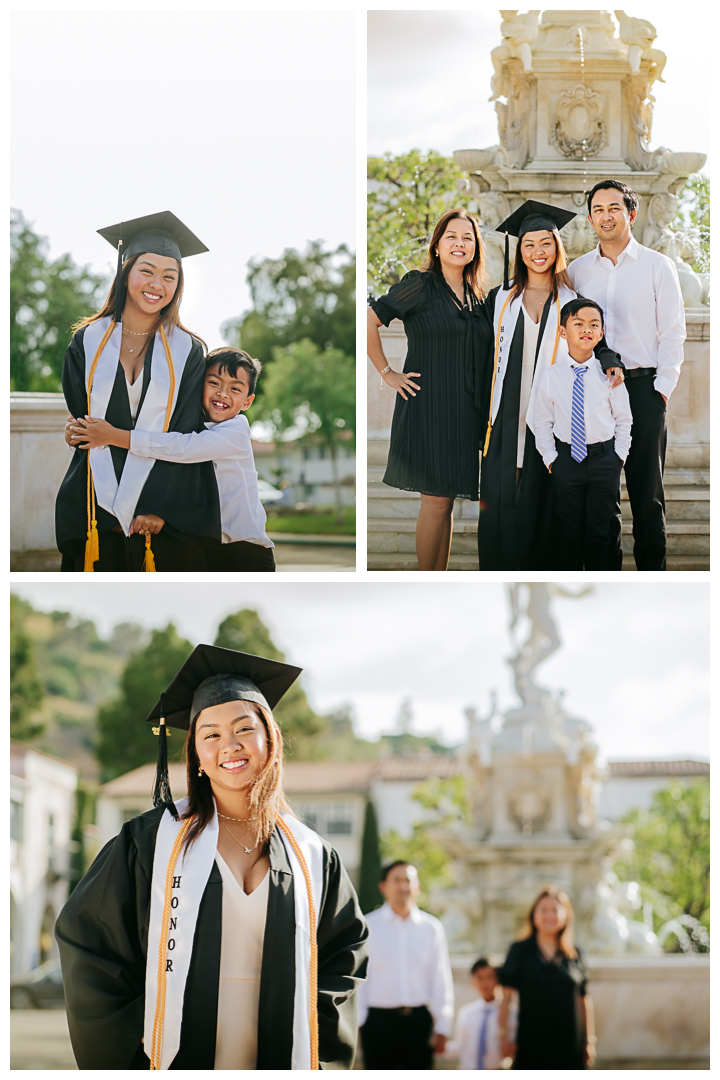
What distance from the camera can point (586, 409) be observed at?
4918 millimetres

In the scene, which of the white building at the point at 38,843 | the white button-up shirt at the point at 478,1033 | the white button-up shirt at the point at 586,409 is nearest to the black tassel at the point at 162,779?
the white button-up shirt at the point at 586,409

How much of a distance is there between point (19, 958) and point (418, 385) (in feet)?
61.8

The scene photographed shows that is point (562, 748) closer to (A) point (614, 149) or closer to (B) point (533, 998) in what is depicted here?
(B) point (533, 998)

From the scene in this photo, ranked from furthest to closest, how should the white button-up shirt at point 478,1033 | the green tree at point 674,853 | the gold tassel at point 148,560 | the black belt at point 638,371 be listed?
1. the green tree at point 674,853
2. the white button-up shirt at point 478,1033
3. the gold tassel at point 148,560
4. the black belt at point 638,371

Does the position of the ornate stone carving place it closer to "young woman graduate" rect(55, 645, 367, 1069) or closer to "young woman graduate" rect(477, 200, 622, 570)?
"young woman graduate" rect(477, 200, 622, 570)

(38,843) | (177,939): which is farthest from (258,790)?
(38,843)

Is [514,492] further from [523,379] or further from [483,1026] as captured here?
[483,1026]

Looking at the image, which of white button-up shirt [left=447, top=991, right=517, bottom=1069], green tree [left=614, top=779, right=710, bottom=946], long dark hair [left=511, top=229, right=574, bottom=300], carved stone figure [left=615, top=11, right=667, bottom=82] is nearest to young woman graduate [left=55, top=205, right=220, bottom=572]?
long dark hair [left=511, top=229, right=574, bottom=300]

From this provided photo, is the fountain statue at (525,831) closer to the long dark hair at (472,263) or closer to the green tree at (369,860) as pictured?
the long dark hair at (472,263)

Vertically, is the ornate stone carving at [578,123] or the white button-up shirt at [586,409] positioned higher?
the ornate stone carving at [578,123]

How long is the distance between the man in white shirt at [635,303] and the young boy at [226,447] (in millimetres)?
1581

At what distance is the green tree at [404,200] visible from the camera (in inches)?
254

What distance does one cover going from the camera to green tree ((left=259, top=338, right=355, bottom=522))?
15.6 metres
